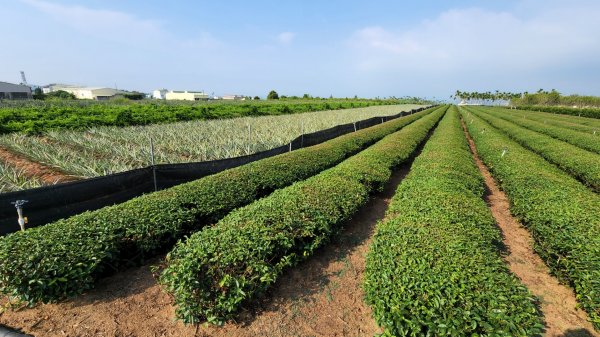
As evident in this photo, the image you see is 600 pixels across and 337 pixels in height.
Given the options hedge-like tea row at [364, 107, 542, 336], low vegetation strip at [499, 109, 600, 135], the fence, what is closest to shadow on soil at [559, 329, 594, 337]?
hedge-like tea row at [364, 107, 542, 336]

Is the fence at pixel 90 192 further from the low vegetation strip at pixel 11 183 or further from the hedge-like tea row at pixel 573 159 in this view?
the hedge-like tea row at pixel 573 159

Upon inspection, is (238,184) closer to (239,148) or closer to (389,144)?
(239,148)

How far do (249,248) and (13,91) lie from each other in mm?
73011

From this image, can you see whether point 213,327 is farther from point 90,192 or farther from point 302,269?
point 90,192

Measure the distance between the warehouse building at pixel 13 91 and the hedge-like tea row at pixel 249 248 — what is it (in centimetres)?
6644

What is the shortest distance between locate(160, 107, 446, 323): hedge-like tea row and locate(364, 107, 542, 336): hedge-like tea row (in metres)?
0.99

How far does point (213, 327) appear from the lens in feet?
10.2

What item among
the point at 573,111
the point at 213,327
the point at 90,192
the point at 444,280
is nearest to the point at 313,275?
the point at 213,327

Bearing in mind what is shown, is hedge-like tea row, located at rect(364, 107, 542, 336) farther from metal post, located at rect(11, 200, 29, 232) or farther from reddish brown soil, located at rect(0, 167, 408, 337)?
metal post, located at rect(11, 200, 29, 232)

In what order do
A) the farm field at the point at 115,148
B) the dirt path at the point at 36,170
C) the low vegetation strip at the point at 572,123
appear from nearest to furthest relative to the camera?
1. the dirt path at the point at 36,170
2. the farm field at the point at 115,148
3. the low vegetation strip at the point at 572,123

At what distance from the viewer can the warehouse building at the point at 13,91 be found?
4903 cm

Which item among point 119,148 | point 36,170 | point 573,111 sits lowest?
point 36,170

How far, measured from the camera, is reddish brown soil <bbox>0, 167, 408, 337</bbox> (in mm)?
3041

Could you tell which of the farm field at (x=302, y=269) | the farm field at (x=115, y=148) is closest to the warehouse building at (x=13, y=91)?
the farm field at (x=115, y=148)
